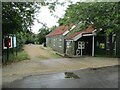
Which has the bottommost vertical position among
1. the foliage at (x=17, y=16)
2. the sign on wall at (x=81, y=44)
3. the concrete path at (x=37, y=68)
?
the concrete path at (x=37, y=68)

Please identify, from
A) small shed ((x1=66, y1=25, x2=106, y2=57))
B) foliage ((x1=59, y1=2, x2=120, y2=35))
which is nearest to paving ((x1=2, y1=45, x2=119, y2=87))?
foliage ((x1=59, y1=2, x2=120, y2=35))

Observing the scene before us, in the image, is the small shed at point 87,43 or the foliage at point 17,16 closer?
the foliage at point 17,16

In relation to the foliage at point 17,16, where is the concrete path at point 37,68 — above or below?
below

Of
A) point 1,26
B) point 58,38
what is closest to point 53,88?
point 1,26

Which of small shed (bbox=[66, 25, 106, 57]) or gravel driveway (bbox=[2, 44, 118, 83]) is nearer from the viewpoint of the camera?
gravel driveway (bbox=[2, 44, 118, 83])

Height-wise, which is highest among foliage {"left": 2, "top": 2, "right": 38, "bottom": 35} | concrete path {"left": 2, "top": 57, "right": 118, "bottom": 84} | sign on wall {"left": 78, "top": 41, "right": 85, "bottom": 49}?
A: foliage {"left": 2, "top": 2, "right": 38, "bottom": 35}

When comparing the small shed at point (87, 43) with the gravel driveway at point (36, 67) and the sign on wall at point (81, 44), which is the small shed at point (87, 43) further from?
the gravel driveway at point (36, 67)

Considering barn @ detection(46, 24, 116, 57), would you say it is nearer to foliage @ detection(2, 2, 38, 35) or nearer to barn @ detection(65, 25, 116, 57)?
barn @ detection(65, 25, 116, 57)

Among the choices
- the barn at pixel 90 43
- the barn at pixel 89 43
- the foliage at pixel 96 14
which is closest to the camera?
the foliage at pixel 96 14

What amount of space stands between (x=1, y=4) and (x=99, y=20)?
914 cm

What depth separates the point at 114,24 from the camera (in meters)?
21.8

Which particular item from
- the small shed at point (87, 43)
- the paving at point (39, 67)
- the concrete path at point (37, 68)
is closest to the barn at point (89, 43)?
the small shed at point (87, 43)

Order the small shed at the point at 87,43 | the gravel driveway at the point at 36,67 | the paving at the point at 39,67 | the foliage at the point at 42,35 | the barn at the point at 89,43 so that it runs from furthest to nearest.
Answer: the foliage at the point at 42,35 → the small shed at the point at 87,43 → the barn at the point at 89,43 → the gravel driveway at the point at 36,67 → the paving at the point at 39,67

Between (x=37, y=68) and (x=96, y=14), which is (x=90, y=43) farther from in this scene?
(x=37, y=68)
